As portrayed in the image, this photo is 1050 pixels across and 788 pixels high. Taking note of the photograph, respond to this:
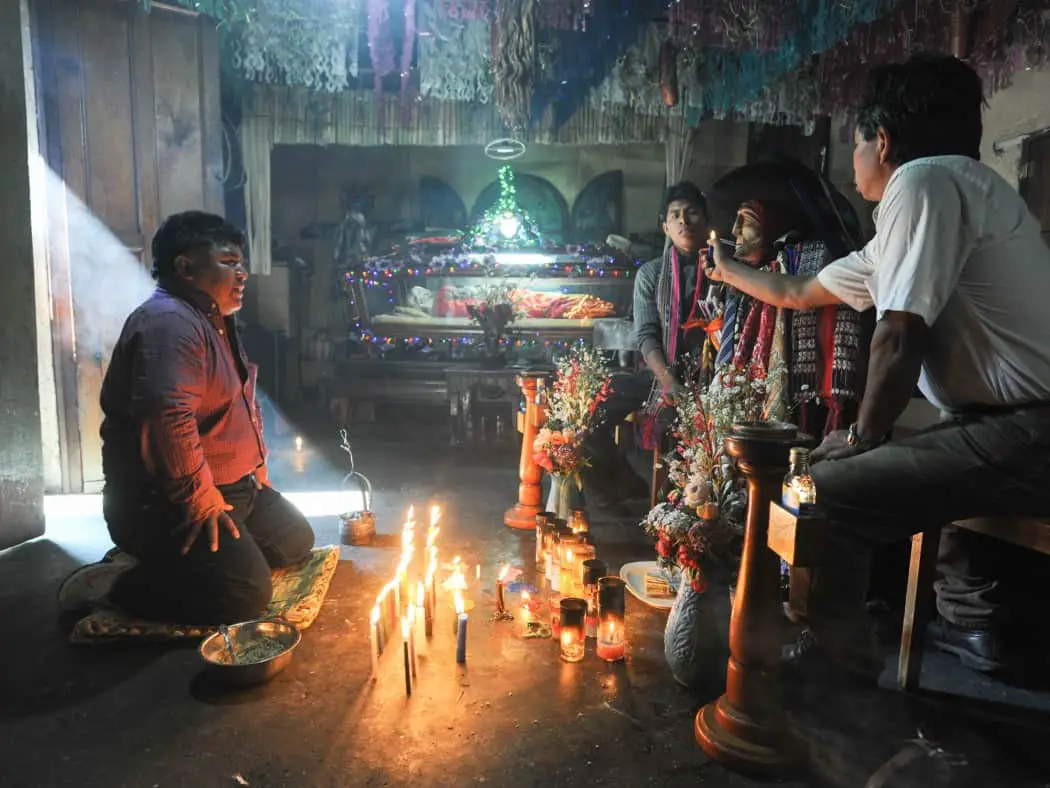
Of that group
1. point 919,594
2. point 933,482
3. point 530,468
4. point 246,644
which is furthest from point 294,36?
point 919,594

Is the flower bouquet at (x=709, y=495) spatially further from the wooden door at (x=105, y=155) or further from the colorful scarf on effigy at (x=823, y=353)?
the wooden door at (x=105, y=155)

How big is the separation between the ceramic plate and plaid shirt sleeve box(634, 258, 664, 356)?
63.3 inches

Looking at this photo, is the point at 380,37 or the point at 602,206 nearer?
the point at 380,37

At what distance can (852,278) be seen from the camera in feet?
9.12

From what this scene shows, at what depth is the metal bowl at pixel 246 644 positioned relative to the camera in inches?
101

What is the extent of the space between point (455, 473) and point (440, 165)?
18.2ft

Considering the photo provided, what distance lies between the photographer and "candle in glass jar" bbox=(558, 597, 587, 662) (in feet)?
9.09

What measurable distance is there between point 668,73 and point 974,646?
530 centimetres

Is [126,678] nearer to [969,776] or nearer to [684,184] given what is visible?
[969,776]

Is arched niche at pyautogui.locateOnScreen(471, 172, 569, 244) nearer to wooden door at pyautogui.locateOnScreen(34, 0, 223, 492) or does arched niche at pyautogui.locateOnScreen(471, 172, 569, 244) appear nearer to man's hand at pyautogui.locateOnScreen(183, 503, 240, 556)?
wooden door at pyautogui.locateOnScreen(34, 0, 223, 492)

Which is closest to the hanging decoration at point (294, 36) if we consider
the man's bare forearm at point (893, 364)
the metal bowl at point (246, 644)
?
the metal bowl at point (246, 644)

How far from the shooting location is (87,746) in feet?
7.35

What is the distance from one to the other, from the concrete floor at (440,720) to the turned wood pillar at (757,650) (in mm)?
75

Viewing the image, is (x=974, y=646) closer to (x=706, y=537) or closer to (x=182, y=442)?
(x=706, y=537)
